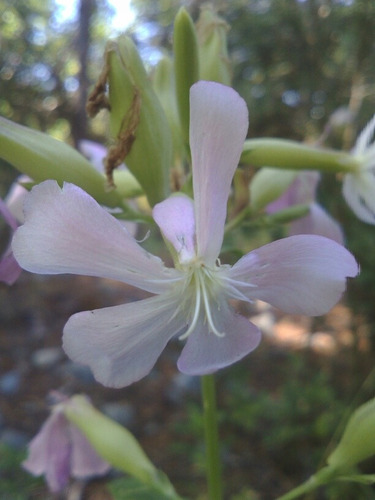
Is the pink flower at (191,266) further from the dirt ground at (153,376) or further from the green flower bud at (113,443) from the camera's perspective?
the dirt ground at (153,376)

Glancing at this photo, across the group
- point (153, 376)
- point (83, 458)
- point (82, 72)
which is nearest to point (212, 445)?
point (83, 458)

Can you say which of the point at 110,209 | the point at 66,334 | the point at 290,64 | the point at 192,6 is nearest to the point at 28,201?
the point at 66,334

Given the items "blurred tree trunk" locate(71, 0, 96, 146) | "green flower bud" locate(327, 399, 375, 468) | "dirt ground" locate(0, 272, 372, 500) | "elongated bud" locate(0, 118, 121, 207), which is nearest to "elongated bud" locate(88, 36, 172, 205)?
"elongated bud" locate(0, 118, 121, 207)

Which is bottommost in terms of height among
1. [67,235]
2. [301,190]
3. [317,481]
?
[317,481]

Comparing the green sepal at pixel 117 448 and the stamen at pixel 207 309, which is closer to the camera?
the stamen at pixel 207 309

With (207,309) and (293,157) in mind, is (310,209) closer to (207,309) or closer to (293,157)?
(293,157)

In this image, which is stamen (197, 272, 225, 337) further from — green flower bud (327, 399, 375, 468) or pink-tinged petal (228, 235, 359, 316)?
green flower bud (327, 399, 375, 468)

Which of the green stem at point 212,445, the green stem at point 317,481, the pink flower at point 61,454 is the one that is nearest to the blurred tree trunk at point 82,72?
the pink flower at point 61,454
